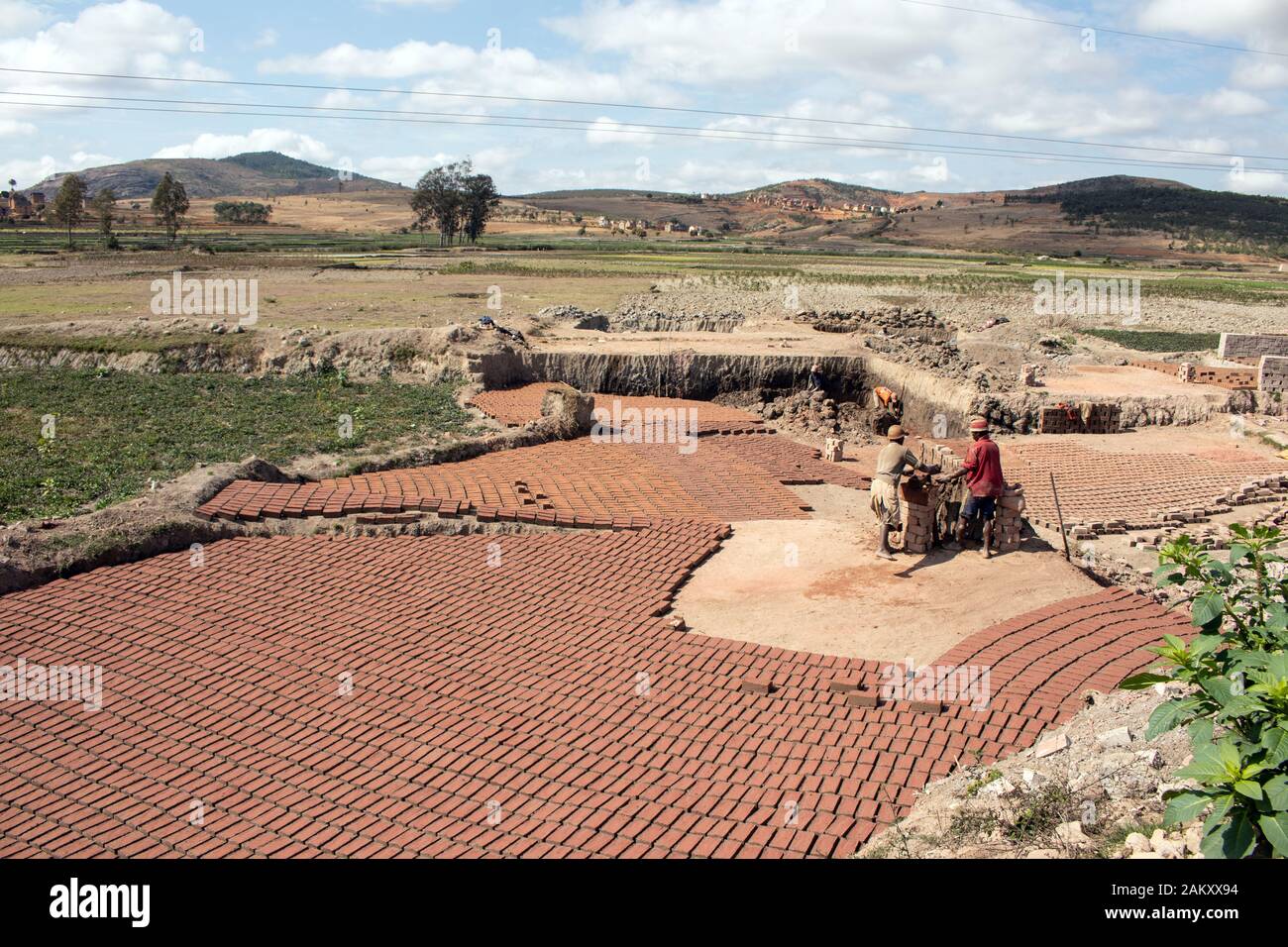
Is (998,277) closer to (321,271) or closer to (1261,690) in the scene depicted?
(321,271)

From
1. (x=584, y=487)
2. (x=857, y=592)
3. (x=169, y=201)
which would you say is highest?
(x=169, y=201)

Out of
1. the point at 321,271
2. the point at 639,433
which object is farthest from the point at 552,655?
the point at 321,271

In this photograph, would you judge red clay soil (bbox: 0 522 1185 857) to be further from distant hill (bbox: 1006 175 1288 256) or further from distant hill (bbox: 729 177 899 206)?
distant hill (bbox: 729 177 899 206)

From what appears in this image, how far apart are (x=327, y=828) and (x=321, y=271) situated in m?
42.1

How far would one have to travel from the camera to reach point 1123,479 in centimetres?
1390

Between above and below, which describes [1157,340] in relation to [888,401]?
above

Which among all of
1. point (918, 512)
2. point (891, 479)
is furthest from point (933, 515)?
point (891, 479)

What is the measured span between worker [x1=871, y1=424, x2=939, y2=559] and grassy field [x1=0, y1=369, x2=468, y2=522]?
22.9 feet

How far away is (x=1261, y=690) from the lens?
309 cm

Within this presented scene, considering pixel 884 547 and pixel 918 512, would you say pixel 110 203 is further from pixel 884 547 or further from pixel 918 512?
pixel 918 512

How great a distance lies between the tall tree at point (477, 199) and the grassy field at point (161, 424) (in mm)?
58345

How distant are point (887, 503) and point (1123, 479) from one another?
6782 millimetres

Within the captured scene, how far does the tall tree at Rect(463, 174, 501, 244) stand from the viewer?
241 feet

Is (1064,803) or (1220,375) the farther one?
(1220,375)
